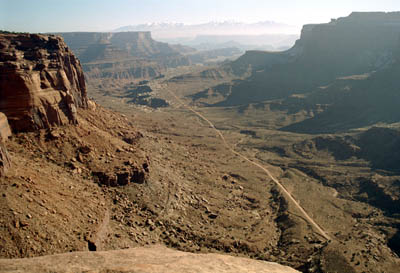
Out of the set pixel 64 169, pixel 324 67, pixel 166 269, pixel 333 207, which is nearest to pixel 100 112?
pixel 64 169

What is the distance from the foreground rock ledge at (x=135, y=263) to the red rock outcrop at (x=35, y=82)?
19.5 m

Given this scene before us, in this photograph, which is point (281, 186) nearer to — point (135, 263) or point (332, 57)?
point (135, 263)

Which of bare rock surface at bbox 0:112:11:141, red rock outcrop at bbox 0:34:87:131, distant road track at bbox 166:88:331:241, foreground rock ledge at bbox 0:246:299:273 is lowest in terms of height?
distant road track at bbox 166:88:331:241

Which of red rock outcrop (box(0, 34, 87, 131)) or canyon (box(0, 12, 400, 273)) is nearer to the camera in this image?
canyon (box(0, 12, 400, 273))

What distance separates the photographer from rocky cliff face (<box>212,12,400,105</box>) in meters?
162

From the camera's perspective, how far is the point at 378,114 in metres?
113

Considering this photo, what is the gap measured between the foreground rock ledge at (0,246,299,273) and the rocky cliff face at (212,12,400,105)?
133545 mm

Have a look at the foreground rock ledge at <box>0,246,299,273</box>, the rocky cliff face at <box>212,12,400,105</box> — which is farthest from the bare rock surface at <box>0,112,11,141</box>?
the rocky cliff face at <box>212,12,400,105</box>

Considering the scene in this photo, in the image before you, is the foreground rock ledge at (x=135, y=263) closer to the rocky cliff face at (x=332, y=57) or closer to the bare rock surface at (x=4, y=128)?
the bare rock surface at (x=4, y=128)

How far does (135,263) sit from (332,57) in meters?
188

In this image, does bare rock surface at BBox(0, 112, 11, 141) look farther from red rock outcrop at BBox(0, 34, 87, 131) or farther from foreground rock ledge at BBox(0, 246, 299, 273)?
foreground rock ledge at BBox(0, 246, 299, 273)

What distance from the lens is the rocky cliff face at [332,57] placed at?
162375mm

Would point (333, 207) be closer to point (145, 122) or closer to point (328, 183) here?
point (328, 183)

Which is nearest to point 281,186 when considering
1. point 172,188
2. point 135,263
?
point 172,188
